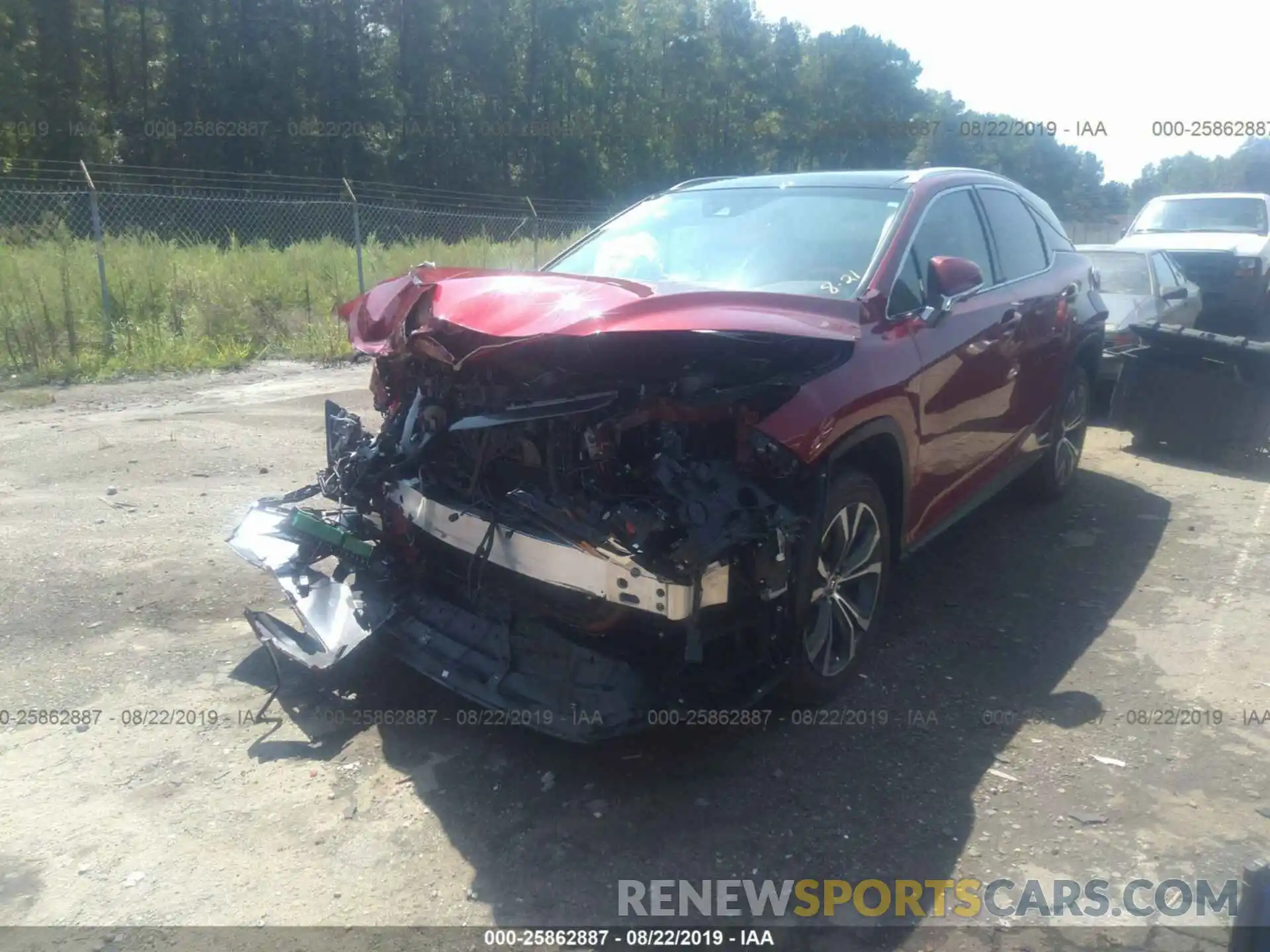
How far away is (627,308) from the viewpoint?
3.29m

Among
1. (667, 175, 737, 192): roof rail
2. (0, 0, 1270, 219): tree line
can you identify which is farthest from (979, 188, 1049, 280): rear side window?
(0, 0, 1270, 219): tree line

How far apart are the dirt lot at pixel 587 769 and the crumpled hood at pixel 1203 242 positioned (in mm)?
9509

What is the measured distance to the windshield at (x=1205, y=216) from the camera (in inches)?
551

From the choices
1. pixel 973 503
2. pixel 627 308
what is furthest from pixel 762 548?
pixel 973 503

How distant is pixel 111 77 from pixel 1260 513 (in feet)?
109

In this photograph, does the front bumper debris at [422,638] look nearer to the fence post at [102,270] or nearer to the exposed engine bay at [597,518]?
the exposed engine bay at [597,518]

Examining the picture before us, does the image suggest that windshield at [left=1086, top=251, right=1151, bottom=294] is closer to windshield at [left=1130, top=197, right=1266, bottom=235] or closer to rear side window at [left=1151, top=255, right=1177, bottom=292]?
rear side window at [left=1151, top=255, right=1177, bottom=292]

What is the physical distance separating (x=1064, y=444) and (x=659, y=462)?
405 centimetres

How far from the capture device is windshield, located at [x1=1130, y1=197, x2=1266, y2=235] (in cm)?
1400

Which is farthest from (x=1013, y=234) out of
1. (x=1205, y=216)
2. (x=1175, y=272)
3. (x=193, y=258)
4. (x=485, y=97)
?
(x=485, y=97)

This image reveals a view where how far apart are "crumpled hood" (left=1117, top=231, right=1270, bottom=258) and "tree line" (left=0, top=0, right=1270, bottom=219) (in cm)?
314

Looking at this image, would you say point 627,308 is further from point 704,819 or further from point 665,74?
point 665,74

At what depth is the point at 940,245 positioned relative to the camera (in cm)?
452

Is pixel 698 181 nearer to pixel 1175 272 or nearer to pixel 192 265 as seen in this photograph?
pixel 1175 272
